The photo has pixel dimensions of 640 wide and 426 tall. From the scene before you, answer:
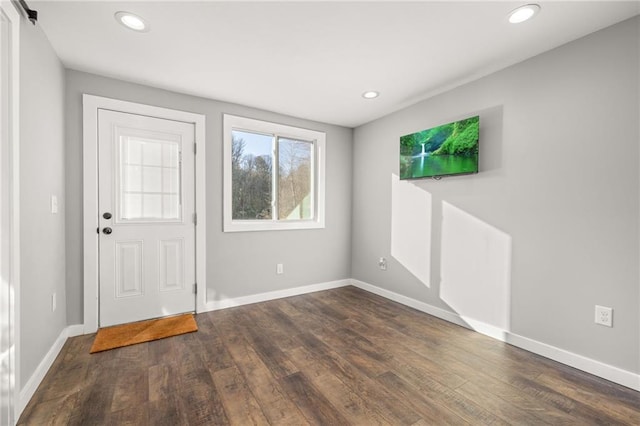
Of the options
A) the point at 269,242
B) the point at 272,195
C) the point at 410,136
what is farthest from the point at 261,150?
the point at 410,136

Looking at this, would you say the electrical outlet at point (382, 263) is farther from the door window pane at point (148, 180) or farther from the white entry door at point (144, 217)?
the door window pane at point (148, 180)

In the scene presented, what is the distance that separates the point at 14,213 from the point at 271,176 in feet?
8.29

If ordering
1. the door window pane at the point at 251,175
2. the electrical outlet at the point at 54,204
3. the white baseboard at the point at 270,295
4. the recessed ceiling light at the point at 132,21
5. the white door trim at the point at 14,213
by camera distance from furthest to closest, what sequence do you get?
1. the door window pane at the point at 251,175
2. the white baseboard at the point at 270,295
3. the electrical outlet at the point at 54,204
4. the recessed ceiling light at the point at 132,21
5. the white door trim at the point at 14,213

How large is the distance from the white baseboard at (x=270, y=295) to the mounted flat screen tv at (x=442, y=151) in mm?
1849

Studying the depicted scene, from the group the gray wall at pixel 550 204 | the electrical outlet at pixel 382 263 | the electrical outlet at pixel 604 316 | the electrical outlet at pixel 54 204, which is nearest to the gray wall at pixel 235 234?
the electrical outlet at pixel 54 204

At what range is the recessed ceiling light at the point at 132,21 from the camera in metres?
1.88

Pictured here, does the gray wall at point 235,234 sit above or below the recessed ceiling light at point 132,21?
below

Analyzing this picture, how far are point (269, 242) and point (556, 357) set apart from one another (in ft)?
9.72

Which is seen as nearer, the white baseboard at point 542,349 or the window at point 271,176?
the white baseboard at point 542,349

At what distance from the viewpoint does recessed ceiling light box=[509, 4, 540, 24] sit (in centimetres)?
179

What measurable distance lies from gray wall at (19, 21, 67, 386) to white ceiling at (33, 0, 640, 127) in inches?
10.8

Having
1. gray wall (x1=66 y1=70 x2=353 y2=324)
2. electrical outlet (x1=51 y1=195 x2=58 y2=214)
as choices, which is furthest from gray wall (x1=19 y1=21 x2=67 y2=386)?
gray wall (x1=66 y1=70 x2=353 y2=324)

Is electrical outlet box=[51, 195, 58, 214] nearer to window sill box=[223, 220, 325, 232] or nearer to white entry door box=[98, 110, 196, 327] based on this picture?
white entry door box=[98, 110, 196, 327]

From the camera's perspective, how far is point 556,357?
87.5 inches
